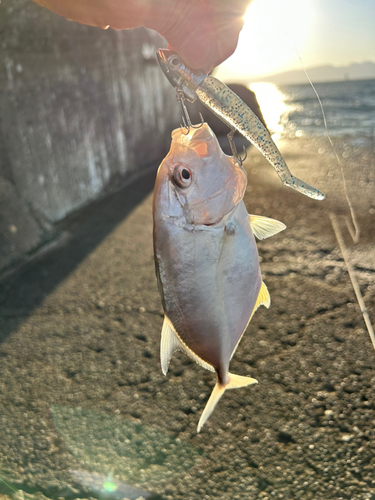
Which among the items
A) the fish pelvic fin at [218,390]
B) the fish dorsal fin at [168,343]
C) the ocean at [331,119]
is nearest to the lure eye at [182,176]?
the fish dorsal fin at [168,343]

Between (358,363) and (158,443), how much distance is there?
5.07ft

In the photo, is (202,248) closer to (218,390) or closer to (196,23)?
(218,390)

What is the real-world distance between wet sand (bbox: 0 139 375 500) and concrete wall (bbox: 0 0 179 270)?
41.4 inches

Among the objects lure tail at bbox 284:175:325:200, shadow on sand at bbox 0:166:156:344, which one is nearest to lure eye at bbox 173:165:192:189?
lure tail at bbox 284:175:325:200

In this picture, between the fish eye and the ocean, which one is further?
the ocean

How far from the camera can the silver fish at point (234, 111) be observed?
1438 mm

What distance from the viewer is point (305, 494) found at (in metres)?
2.08

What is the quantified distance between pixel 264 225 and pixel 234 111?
23.3 inches

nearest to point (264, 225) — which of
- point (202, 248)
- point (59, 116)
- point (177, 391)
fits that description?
point (202, 248)

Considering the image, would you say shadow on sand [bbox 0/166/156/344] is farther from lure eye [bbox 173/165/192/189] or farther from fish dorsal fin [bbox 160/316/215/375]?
lure eye [bbox 173/165/192/189]

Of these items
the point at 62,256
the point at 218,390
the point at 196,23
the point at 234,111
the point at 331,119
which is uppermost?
the point at 196,23

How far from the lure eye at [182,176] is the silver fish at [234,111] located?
0.78 feet

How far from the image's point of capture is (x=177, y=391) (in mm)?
2865

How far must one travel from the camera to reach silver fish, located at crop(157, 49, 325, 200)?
1.44m
